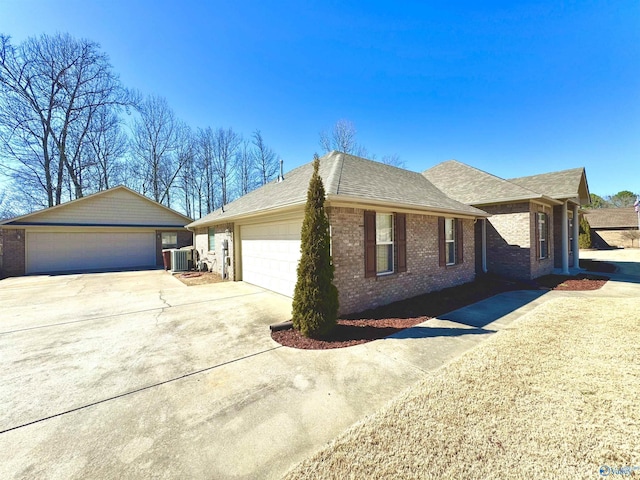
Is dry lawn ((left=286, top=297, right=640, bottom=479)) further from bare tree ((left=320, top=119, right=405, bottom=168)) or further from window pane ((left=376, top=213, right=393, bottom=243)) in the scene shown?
bare tree ((left=320, top=119, right=405, bottom=168))

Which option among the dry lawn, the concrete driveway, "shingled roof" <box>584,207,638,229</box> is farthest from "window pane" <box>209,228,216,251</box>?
"shingled roof" <box>584,207,638,229</box>

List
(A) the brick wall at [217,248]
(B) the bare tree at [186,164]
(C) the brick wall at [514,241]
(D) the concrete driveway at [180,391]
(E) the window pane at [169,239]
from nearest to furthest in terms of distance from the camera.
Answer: (D) the concrete driveway at [180,391], (C) the brick wall at [514,241], (A) the brick wall at [217,248], (E) the window pane at [169,239], (B) the bare tree at [186,164]

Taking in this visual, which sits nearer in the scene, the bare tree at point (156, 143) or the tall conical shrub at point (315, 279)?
the tall conical shrub at point (315, 279)

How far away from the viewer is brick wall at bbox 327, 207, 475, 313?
5746mm

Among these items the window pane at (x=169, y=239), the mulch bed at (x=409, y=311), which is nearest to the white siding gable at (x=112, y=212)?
the window pane at (x=169, y=239)

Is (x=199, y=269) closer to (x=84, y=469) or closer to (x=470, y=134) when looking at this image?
(x=84, y=469)

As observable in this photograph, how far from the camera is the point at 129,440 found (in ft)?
7.73

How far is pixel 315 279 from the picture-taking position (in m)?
4.74

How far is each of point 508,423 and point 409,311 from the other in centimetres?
382

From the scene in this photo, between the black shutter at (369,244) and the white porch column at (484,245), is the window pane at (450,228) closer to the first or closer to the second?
the white porch column at (484,245)

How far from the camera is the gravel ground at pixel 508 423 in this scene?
2.00 metres

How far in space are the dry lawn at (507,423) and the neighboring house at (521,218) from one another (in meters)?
6.89

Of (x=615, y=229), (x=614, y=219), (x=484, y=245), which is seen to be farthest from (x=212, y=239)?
(x=614, y=219)

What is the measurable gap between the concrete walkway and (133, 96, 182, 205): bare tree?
2561cm
